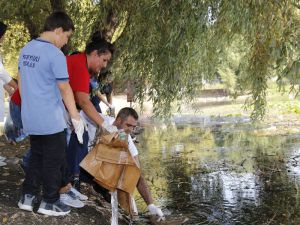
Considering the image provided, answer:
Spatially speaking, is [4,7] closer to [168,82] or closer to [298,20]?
[168,82]

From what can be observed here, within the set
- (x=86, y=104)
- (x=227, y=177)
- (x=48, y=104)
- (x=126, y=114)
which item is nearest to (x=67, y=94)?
(x=48, y=104)

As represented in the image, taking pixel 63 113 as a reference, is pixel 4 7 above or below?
above

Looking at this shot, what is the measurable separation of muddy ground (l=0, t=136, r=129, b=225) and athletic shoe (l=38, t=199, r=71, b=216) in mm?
40

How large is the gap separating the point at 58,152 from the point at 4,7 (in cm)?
387

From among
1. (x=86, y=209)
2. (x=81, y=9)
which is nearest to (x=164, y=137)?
(x=81, y=9)

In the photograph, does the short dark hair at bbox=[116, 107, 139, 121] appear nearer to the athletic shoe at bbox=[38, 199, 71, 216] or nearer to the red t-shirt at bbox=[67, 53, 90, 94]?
the red t-shirt at bbox=[67, 53, 90, 94]

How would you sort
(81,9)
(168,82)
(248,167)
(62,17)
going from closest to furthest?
(62,17) → (168,82) → (81,9) → (248,167)

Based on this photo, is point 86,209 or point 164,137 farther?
Result: point 164,137

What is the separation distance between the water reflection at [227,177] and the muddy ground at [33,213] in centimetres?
102

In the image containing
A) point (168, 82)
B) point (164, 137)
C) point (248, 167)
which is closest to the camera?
point (168, 82)

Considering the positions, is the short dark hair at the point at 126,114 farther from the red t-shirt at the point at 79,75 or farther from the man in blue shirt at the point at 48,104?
the man in blue shirt at the point at 48,104

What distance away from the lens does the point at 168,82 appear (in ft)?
19.1

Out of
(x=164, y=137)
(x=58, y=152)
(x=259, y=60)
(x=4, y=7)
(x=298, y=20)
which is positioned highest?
(x=4, y=7)

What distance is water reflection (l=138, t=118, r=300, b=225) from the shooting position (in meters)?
5.46
